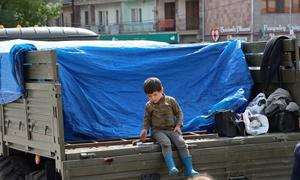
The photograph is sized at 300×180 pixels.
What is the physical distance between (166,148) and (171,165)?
191 mm

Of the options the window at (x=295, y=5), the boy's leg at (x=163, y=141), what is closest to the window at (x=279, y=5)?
the window at (x=295, y=5)

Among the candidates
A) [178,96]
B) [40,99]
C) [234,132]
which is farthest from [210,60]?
[40,99]

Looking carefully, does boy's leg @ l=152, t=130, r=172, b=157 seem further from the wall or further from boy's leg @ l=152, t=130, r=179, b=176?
the wall

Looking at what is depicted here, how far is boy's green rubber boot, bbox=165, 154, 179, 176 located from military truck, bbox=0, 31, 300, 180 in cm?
11

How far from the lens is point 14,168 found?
23.4ft

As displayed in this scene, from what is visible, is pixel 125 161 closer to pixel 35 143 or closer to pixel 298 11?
pixel 35 143

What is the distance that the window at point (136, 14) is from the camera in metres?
61.4

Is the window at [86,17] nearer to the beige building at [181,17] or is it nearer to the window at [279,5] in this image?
the beige building at [181,17]

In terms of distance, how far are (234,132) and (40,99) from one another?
200cm

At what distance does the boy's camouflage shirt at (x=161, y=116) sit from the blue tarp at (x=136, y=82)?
0.60m

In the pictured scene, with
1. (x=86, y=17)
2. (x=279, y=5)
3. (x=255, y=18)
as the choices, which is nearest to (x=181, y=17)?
(x=255, y=18)

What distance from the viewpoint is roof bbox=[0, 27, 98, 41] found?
10406mm

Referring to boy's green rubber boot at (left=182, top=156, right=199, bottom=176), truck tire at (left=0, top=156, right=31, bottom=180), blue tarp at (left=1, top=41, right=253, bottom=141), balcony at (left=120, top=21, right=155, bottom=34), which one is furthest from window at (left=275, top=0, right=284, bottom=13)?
boy's green rubber boot at (left=182, top=156, right=199, bottom=176)

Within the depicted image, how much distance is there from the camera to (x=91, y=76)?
7090mm
